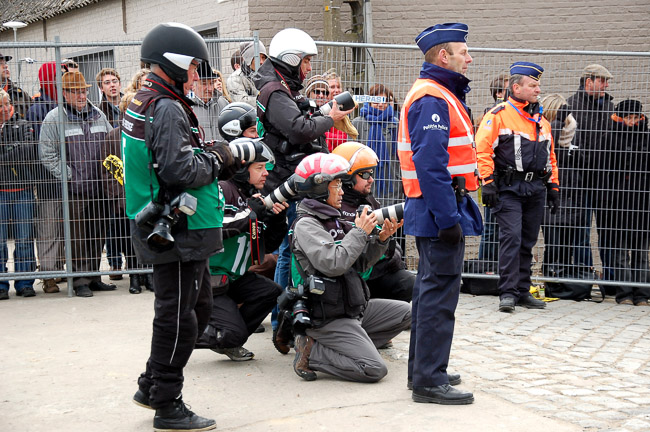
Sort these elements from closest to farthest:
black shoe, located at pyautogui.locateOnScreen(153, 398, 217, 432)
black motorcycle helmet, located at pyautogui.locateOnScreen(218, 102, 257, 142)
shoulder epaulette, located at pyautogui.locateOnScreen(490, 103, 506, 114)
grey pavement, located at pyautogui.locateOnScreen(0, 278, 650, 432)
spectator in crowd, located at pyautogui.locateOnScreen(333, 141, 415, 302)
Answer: black shoe, located at pyautogui.locateOnScreen(153, 398, 217, 432)
grey pavement, located at pyautogui.locateOnScreen(0, 278, 650, 432)
spectator in crowd, located at pyautogui.locateOnScreen(333, 141, 415, 302)
black motorcycle helmet, located at pyautogui.locateOnScreen(218, 102, 257, 142)
shoulder epaulette, located at pyautogui.locateOnScreen(490, 103, 506, 114)

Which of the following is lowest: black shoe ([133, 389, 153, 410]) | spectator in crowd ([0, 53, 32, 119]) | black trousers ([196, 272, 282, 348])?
black shoe ([133, 389, 153, 410])

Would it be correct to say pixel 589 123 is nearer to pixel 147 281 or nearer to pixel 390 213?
pixel 390 213

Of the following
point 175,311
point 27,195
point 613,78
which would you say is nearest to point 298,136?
point 175,311

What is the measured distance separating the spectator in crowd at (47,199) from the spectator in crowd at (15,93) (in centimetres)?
6

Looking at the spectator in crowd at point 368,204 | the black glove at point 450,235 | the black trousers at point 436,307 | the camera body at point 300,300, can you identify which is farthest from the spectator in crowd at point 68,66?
the black glove at point 450,235

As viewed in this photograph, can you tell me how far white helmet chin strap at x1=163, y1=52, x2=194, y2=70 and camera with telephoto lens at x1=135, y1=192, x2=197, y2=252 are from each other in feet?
2.25

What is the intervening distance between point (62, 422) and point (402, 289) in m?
2.88

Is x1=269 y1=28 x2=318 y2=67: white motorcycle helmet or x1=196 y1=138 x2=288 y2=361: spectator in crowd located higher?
x1=269 y1=28 x2=318 y2=67: white motorcycle helmet

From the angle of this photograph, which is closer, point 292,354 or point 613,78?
point 292,354

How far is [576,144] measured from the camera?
27.9 feet

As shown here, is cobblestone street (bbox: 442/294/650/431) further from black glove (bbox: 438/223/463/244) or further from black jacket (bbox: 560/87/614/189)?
black jacket (bbox: 560/87/614/189)

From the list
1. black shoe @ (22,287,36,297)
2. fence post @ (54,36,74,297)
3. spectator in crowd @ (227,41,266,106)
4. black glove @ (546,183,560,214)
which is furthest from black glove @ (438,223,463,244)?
black shoe @ (22,287,36,297)

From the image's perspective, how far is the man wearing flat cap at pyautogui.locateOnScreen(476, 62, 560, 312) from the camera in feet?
25.7

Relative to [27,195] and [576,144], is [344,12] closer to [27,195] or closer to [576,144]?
[576,144]
